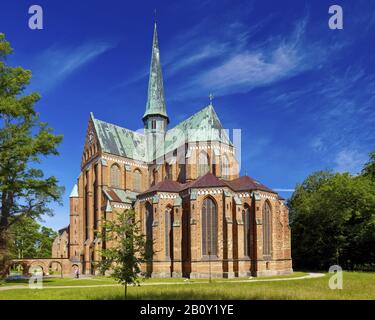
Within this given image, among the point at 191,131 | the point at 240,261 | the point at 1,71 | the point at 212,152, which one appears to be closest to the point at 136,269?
the point at 1,71

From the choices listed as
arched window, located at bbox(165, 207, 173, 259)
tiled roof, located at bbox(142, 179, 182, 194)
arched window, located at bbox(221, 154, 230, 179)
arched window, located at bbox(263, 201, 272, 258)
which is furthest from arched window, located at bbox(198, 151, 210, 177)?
arched window, located at bbox(263, 201, 272, 258)

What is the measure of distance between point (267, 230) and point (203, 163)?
12.8 metres

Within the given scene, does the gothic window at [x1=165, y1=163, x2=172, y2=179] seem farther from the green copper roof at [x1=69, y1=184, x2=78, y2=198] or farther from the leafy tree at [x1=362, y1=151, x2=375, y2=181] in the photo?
the leafy tree at [x1=362, y1=151, x2=375, y2=181]

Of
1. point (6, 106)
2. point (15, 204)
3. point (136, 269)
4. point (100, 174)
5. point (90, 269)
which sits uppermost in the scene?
point (6, 106)

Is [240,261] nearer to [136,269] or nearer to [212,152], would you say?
[212,152]

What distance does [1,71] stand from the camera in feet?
101

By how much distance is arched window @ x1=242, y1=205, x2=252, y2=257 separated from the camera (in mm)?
43031

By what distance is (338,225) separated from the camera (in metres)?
52.1

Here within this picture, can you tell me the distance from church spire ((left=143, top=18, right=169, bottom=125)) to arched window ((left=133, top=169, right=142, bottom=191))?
10728 millimetres

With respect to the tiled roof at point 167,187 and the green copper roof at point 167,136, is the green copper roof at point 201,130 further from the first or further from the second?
the tiled roof at point 167,187

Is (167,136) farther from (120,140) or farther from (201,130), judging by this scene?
(201,130)

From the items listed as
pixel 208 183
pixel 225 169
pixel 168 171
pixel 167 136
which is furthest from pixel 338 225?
pixel 167 136

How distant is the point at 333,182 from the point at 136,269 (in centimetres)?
4126

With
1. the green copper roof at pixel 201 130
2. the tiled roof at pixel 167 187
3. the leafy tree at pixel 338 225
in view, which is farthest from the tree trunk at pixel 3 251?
the leafy tree at pixel 338 225
